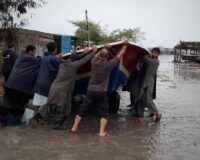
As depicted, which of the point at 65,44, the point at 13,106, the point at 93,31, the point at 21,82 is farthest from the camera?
the point at 93,31

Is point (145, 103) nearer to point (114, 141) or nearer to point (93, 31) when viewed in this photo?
point (114, 141)

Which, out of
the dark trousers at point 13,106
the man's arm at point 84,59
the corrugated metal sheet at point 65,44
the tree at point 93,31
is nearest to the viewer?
the man's arm at point 84,59

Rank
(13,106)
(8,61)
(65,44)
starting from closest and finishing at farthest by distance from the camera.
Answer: (13,106) < (8,61) < (65,44)

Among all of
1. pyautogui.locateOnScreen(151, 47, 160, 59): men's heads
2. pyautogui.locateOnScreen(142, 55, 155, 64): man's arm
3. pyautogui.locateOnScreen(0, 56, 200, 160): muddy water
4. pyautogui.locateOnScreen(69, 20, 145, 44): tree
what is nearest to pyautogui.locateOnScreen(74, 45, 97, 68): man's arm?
pyautogui.locateOnScreen(0, 56, 200, 160): muddy water

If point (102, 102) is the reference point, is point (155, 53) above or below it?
above

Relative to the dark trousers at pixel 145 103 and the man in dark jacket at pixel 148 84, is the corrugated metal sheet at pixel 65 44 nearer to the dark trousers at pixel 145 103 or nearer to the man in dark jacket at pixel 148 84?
the man in dark jacket at pixel 148 84

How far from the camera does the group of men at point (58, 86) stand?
8531 millimetres

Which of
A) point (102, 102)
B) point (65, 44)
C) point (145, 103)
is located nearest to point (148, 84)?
point (145, 103)

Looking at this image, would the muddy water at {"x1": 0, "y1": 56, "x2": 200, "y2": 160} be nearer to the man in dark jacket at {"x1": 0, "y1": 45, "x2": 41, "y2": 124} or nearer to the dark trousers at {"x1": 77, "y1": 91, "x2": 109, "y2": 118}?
the dark trousers at {"x1": 77, "y1": 91, "x2": 109, "y2": 118}

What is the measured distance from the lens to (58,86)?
885 centimetres

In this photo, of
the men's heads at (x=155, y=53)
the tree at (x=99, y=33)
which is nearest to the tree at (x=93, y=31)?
the tree at (x=99, y=33)

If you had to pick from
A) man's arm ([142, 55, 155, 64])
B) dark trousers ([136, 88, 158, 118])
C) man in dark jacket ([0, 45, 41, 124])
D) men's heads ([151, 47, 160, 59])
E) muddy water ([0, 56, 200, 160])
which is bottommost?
muddy water ([0, 56, 200, 160])

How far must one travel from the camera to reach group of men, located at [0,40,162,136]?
853 centimetres

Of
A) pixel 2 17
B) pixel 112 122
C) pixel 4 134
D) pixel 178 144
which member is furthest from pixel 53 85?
pixel 2 17
